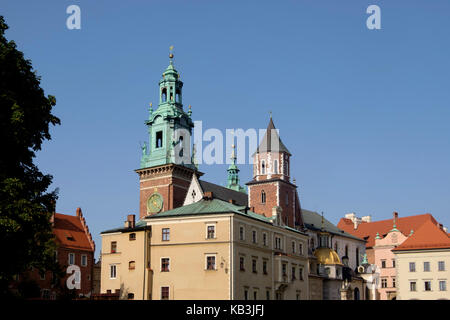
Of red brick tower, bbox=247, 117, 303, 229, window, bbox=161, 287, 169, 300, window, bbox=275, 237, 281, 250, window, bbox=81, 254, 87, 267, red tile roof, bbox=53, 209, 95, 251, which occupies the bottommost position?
window, bbox=161, 287, 169, 300

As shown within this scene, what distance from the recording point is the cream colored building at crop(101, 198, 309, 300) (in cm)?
6091

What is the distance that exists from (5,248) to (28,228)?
54.2 inches

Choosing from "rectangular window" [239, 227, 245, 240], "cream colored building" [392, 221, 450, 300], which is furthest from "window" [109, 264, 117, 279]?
"cream colored building" [392, 221, 450, 300]

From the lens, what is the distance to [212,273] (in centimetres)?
6075

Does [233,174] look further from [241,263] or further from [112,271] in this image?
[241,263]

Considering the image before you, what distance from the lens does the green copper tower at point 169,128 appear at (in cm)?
8500

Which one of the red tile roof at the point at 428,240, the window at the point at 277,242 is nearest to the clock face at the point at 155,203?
the window at the point at 277,242

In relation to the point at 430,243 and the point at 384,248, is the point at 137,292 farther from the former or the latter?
the point at 384,248

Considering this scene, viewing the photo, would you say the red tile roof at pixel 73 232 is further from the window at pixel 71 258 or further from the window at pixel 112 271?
the window at pixel 112 271

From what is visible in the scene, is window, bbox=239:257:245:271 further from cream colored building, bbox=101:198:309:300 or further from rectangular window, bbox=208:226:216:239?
rectangular window, bbox=208:226:216:239

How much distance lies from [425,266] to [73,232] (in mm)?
45537

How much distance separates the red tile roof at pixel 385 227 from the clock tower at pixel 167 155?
1842 inches

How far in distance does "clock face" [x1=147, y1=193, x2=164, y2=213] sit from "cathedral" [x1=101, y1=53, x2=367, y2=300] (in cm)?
14
